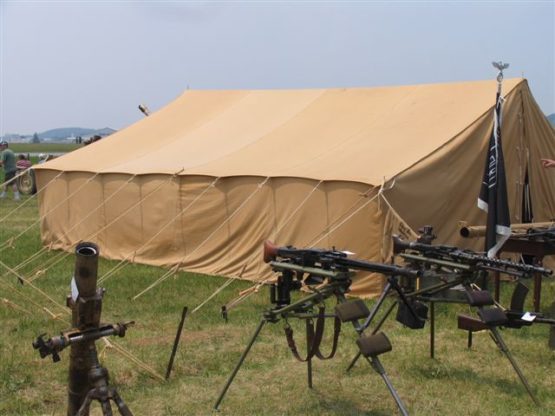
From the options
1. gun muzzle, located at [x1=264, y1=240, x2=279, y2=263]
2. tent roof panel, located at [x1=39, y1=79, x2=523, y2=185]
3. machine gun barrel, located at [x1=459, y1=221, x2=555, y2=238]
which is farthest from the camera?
tent roof panel, located at [x1=39, y1=79, x2=523, y2=185]

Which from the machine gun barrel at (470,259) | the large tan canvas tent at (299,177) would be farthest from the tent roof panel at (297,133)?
the machine gun barrel at (470,259)

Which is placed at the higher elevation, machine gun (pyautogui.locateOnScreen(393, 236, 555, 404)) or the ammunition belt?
machine gun (pyautogui.locateOnScreen(393, 236, 555, 404))

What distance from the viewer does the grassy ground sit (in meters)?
5.15

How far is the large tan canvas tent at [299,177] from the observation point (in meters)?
8.42

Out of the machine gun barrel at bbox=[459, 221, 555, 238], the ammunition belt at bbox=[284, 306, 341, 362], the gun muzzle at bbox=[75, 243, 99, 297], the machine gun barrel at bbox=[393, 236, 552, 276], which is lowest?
the ammunition belt at bbox=[284, 306, 341, 362]

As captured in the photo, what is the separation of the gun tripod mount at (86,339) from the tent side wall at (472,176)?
197 inches

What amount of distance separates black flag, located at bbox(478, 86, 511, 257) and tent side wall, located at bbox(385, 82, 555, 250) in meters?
0.91

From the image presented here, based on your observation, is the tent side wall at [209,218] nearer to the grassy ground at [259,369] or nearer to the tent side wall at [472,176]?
the tent side wall at [472,176]

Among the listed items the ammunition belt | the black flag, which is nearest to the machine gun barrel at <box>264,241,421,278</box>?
the ammunition belt

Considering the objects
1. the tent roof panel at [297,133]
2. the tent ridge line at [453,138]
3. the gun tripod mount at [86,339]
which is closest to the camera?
the gun tripod mount at [86,339]

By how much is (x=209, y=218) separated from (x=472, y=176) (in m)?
3.16

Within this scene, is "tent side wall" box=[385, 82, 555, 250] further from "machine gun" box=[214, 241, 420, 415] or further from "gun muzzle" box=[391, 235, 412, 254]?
"machine gun" box=[214, 241, 420, 415]

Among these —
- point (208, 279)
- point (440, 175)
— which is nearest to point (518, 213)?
point (440, 175)

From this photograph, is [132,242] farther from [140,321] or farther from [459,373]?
[459,373]
